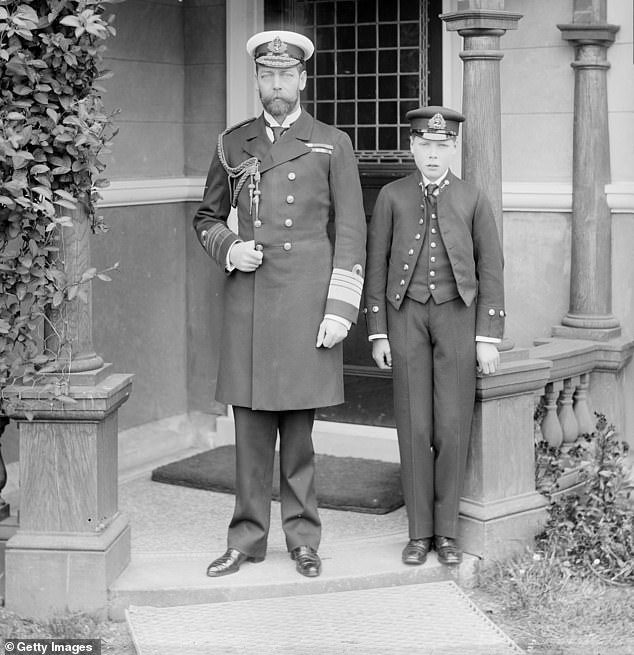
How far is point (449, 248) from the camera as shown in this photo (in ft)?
17.3

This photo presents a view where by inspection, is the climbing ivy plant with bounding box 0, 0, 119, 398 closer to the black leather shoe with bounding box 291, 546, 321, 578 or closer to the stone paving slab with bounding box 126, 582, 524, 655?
the stone paving slab with bounding box 126, 582, 524, 655

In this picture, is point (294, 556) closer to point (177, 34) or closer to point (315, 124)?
point (315, 124)

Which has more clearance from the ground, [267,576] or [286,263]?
[286,263]

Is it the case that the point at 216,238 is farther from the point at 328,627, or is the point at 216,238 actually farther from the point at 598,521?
the point at 598,521

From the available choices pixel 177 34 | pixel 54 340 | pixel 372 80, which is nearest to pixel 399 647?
pixel 54 340

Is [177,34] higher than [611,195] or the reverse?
higher

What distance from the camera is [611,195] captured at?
646 centimetres

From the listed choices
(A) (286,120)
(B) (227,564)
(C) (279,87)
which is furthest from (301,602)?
(C) (279,87)

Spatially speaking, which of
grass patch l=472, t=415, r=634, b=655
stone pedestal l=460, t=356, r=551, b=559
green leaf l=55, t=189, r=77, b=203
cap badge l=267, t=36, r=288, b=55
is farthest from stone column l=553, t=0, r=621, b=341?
green leaf l=55, t=189, r=77, b=203

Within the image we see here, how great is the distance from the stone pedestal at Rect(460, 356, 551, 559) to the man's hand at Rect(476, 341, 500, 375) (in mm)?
113

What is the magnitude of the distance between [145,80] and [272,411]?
2640 mm

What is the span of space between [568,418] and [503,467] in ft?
2.37

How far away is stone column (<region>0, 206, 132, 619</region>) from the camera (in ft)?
16.3

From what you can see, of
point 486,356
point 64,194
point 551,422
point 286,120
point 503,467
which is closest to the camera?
point 64,194
